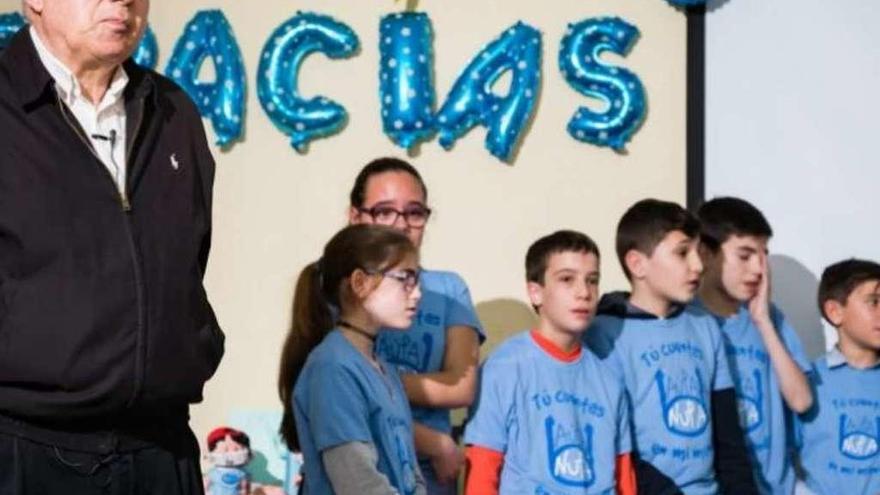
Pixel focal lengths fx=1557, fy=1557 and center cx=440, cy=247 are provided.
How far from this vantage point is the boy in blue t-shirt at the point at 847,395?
4.19m

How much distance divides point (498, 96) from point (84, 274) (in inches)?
111

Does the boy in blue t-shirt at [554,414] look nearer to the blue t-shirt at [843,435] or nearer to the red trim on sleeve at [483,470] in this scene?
the red trim on sleeve at [483,470]

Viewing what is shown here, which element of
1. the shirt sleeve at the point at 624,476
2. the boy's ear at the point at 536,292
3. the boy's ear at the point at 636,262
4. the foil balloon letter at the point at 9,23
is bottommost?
the shirt sleeve at the point at 624,476

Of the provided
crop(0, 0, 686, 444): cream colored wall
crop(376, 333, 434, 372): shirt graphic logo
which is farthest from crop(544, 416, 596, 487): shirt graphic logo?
crop(0, 0, 686, 444): cream colored wall

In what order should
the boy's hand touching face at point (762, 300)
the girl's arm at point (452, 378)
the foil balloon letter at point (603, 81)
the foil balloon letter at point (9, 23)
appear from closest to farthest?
the girl's arm at point (452, 378)
the boy's hand touching face at point (762, 300)
the foil balloon letter at point (603, 81)
the foil balloon letter at point (9, 23)

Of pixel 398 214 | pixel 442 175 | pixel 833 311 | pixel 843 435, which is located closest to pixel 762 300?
pixel 833 311

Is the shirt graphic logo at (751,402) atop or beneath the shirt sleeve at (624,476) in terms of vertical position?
atop

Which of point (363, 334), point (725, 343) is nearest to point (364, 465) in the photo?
point (363, 334)

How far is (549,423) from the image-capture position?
360 cm

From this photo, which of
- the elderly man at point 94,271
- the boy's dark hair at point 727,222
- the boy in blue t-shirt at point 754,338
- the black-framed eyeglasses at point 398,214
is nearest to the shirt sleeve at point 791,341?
the boy in blue t-shirt at point 754,338

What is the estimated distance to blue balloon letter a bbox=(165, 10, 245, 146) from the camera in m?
4.84

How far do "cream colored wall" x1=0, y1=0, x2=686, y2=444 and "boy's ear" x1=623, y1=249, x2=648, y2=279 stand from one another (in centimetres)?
61

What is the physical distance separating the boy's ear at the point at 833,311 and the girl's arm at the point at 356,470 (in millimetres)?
1864

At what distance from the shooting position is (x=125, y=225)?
202 centimetres
